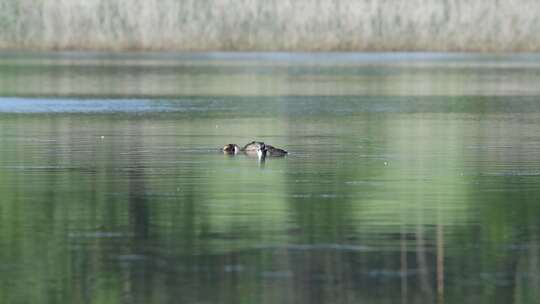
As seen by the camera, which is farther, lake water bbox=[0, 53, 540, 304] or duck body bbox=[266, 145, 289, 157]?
duck body bbox=[266, 145, 289, 157]

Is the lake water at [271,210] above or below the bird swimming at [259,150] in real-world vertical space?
below

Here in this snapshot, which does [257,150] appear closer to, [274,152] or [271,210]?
[274,152]

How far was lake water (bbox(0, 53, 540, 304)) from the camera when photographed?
63.2 feet

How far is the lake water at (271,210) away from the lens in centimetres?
1925

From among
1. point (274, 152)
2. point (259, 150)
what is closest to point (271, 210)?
point (259, 150)

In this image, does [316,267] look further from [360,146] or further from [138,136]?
[138,136]

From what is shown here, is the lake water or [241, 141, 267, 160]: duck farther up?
[241, 141, 267, 160]: duck

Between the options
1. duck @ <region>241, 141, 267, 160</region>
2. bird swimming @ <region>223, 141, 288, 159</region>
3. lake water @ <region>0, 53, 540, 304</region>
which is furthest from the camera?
bird swimming @ <region>223, 141, 288, 159</region>

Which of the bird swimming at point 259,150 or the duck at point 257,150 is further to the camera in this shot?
the bird swimming at point 259,150

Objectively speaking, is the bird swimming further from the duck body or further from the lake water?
the lake water

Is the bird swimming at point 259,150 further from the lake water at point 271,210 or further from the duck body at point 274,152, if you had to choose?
the lake water at point 271,210

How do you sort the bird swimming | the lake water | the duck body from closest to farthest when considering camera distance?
1. the lake water
2. the bird swimming
3. the duck body

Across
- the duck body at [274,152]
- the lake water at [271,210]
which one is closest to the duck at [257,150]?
the duck body at [274,152]

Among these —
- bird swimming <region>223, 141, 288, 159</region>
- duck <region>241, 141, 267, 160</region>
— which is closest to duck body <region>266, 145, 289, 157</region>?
bird swimming <region>223, 141, 288, 159</region>
